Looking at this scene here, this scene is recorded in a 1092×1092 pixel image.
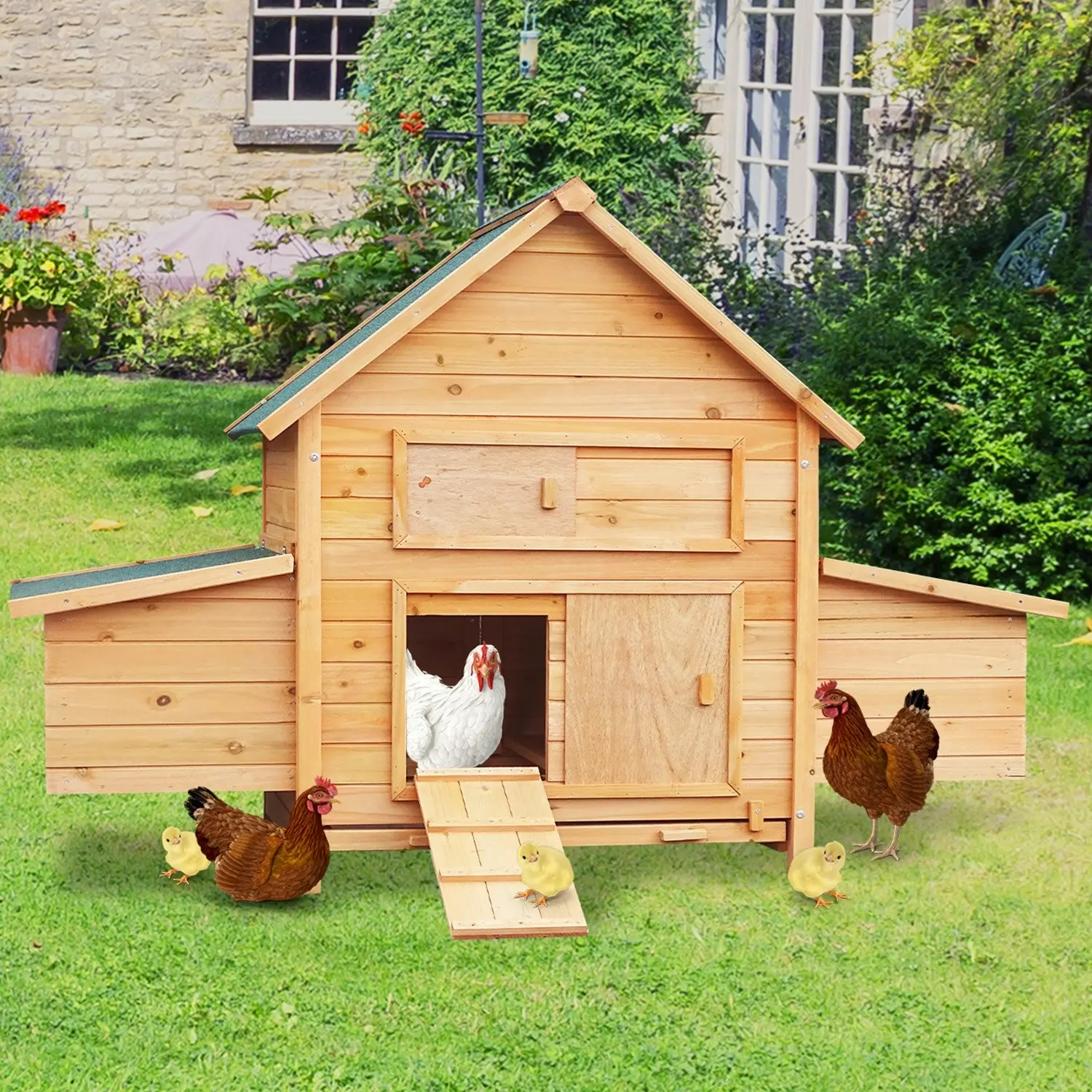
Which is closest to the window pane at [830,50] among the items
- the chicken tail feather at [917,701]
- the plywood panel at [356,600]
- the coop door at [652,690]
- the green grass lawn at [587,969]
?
the green grass lawn at [587,969]

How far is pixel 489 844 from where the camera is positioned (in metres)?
5.45

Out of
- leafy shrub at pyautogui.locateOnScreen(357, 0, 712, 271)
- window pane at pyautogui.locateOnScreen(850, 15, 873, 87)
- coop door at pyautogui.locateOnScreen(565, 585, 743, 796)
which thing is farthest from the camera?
leafy shrub at pyautogui.locateOnScreen(357, 0, 712, 271)

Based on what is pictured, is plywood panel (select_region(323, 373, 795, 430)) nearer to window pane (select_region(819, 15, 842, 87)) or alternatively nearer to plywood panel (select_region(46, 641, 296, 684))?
plywood panel (select_region(46, 641, 296, 684))

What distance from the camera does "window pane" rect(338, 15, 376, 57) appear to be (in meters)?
18.7

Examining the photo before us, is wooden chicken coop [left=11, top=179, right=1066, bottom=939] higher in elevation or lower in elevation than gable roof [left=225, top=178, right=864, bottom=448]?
lower

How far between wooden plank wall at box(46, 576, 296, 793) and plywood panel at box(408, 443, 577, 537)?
50 centimetres

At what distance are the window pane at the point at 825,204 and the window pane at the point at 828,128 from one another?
120 millimetres

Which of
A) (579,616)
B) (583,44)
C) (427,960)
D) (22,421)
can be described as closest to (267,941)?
(427,960)

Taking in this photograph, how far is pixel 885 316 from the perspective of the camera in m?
9.55

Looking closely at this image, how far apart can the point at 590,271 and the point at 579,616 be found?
106cm

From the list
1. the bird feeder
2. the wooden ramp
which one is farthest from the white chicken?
the bird feeder

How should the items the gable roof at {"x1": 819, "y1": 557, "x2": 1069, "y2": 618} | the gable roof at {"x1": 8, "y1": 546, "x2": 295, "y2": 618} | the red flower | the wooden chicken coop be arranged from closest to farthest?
the gable roof at {"x1": 8, "y1": 546, "x2": 295, "y2": 618} → the wooden chicken coop → the gable roof at {"x1": 819, "y1": 557, "x2": 1069, "y2": 618} → the red flower

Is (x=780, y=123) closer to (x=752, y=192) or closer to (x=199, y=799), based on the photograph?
(x=752, y=192)

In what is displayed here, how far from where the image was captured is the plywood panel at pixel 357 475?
5.53 m
